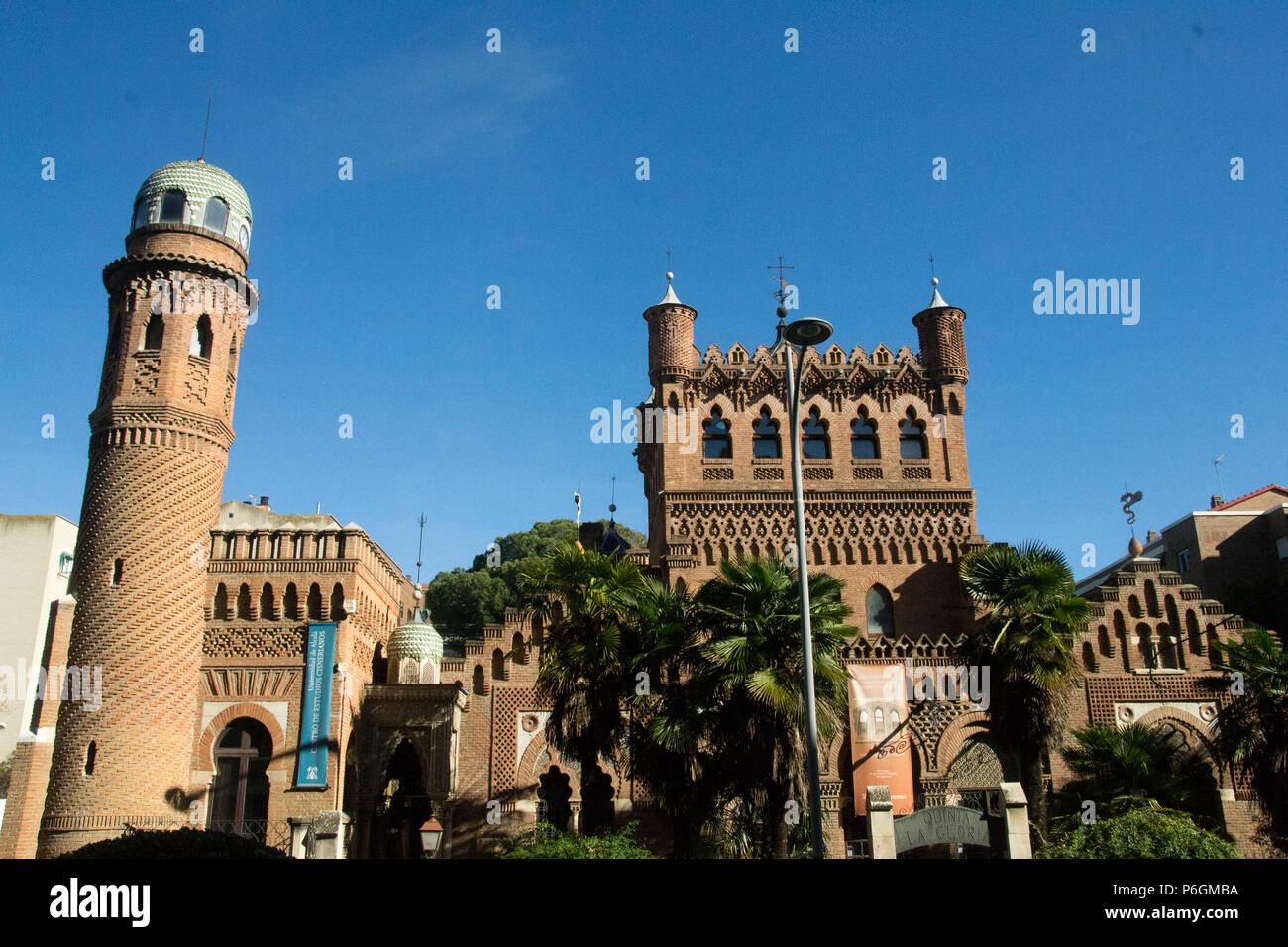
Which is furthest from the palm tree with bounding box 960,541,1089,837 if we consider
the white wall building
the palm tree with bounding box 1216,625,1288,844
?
the white wall building

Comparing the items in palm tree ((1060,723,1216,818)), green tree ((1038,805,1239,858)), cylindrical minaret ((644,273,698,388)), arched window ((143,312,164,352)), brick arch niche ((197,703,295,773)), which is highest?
cylindrical minaret ((644,273,698,388))

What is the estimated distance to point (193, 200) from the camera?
33.8 m

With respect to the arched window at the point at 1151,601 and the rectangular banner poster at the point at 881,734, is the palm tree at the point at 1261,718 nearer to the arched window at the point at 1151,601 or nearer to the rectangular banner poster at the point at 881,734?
the arched window at the point at 1151,601

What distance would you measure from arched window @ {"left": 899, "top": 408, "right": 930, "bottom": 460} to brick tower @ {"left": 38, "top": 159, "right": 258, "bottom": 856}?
22.1 metres

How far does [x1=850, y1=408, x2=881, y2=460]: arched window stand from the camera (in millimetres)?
36938

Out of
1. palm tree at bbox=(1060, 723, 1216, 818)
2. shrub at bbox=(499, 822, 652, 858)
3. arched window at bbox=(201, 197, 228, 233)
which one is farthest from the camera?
arched window at bbox=(201, 197, 228, 233)

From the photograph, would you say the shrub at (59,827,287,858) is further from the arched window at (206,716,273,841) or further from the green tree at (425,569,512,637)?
the green tree at (425,569,512,637)

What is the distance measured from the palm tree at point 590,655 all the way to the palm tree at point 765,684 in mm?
1688

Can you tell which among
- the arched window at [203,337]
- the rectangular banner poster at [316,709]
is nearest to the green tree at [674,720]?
the rectangular banner poster at [316,709]

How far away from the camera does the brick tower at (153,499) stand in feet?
92.5

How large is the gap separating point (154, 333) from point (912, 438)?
2480 centimetres
